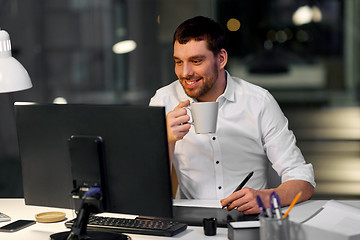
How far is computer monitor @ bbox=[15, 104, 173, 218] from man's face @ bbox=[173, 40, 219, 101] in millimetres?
853

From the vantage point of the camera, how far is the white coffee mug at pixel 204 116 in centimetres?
222

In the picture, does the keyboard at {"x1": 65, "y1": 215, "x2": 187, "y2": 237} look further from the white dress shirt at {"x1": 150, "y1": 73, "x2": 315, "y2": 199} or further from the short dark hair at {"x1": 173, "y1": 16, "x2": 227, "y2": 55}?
the short dark hair at {"x1": 173, "y1": 16, "x2": 227, "y2": 55}

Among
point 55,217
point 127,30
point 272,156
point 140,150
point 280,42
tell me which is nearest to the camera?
point 140,150

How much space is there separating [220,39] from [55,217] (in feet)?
3.67

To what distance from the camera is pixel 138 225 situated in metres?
2.12

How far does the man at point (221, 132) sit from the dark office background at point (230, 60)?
2485 mm

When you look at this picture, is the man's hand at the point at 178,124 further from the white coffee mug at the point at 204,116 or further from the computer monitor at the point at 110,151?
the computer monitor at the point at 110,151

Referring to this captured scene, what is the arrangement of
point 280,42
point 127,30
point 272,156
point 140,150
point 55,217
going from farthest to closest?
point 280,42
point 127,30
point 272,156
point 55,217
point 140,150

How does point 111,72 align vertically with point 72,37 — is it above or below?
below

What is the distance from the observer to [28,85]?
238 cm

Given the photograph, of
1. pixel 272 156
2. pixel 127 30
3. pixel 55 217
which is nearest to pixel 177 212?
pixel 55 217

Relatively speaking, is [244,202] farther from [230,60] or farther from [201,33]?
[230,60]

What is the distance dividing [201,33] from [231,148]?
55 centimetres

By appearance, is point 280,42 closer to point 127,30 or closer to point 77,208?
point 127,30
